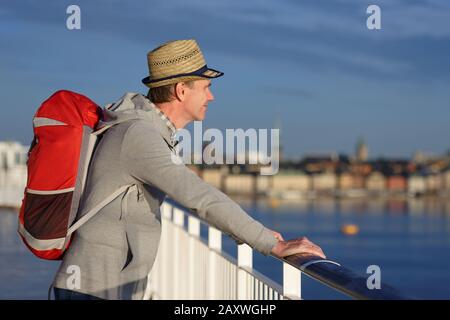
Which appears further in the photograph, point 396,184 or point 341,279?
point 396,184

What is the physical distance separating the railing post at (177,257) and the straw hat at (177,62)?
4140mm

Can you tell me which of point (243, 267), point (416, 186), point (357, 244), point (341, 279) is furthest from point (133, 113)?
point (416, 186)

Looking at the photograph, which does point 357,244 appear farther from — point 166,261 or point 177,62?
point 177,62

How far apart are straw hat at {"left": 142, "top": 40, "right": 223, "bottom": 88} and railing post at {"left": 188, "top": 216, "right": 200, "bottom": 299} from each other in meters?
3.54

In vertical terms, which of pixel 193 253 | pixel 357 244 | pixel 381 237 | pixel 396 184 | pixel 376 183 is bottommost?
pixel 193 253

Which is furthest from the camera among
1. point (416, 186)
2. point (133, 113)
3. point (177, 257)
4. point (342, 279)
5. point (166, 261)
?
point (416, 186)

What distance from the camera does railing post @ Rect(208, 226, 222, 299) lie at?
200 inches

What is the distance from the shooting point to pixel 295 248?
2.37 m

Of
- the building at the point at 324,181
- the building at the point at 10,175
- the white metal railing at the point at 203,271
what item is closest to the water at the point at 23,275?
the white metal railing at the point at 203,271

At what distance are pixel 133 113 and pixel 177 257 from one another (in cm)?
459

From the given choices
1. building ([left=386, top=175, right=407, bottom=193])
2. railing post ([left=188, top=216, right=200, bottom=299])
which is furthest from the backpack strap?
building ([left=386, top=175, right=407, bottom=193])

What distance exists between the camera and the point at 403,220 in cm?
13962

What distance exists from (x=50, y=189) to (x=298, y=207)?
16748cm

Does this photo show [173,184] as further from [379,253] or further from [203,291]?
[379,253]
